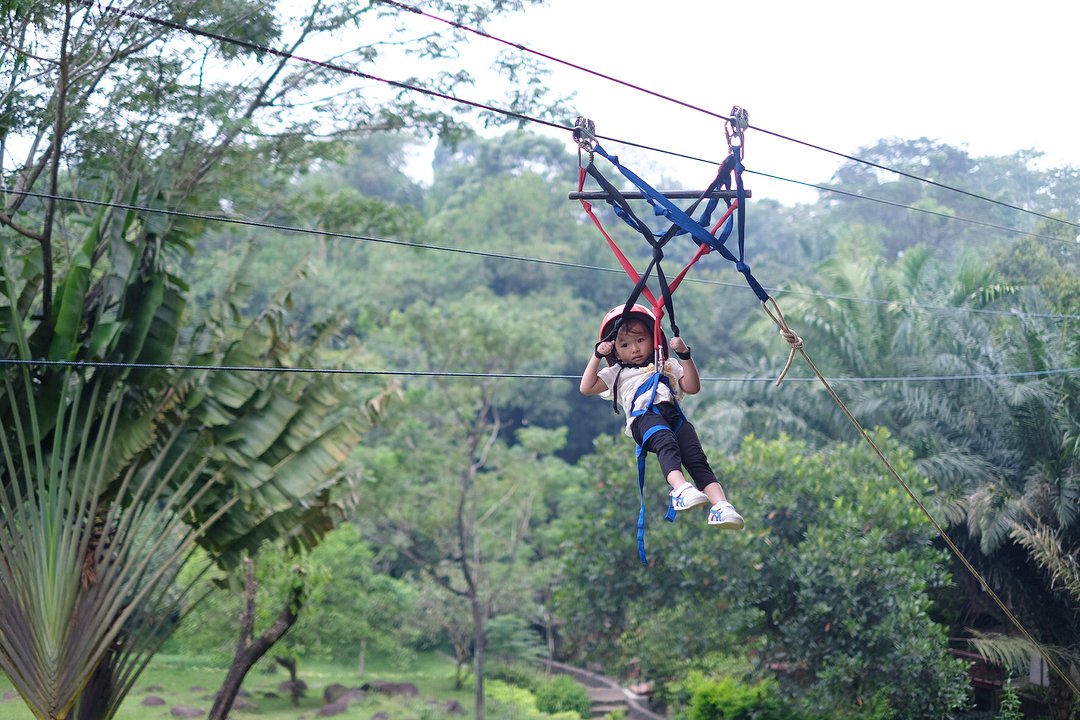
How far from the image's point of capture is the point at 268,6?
34.3ft

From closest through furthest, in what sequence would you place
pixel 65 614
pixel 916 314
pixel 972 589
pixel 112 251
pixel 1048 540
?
pixel 65 614 → pixel 112 251 → pixel 1048 540 → pixel 972 589 → pixel 916 314

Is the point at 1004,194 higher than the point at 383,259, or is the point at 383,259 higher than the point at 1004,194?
the point at 1004,194

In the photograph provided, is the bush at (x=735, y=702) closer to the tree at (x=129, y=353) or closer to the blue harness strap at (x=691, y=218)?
the tree at (x=129, y=353)

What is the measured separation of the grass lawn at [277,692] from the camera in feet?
56.8

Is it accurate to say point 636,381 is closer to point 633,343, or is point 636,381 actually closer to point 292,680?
point 633,343

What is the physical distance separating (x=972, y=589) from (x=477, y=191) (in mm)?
28749

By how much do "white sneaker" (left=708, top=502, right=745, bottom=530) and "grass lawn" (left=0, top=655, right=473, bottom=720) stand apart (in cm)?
1244

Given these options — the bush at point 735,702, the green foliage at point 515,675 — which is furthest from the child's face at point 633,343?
the green foliage at point 515,675

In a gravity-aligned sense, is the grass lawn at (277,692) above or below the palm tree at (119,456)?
below

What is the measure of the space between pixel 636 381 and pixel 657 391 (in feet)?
0.58

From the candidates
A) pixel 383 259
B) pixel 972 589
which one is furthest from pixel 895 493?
pixel 383 259

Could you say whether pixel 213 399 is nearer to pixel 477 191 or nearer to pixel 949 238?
pixel 949 238

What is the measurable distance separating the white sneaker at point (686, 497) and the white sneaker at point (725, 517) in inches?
2.7

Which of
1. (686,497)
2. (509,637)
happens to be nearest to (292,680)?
(509,637)
